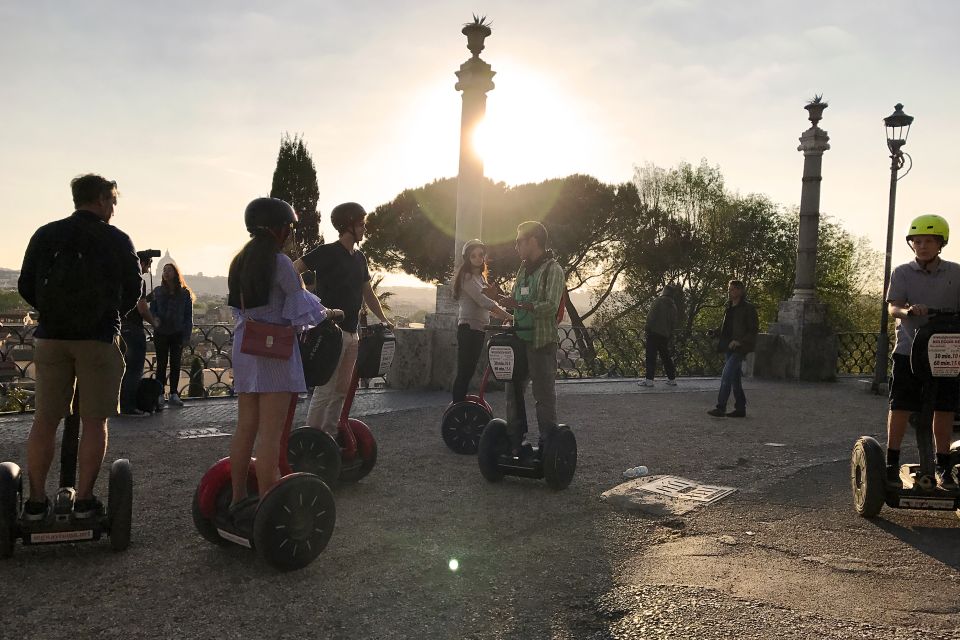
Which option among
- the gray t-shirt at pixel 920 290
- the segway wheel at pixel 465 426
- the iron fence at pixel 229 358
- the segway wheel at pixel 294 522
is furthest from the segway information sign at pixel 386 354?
the gray t-shirt at pixel 920 290

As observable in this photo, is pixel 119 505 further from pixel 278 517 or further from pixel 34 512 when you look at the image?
pixel 278 517

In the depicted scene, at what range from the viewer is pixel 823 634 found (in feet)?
9.18

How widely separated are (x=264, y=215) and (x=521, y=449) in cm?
244

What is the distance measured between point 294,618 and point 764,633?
1.74 meters

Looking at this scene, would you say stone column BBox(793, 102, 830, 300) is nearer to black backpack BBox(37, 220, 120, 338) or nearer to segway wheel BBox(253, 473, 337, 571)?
segway wheel BBox(253, 473, 337, 571)

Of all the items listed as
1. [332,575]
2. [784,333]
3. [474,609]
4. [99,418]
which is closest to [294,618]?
[332,575]

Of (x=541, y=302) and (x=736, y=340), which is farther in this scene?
(x=736, y=340)

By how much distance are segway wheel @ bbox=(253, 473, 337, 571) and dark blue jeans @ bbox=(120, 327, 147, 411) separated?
15.9 ft

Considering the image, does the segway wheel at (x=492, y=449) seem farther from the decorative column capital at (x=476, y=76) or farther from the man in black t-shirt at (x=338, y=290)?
the decorative column capital at (x=476, y=76)

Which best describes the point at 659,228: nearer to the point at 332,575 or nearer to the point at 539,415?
the point at 539,415

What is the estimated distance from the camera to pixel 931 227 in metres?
4.33

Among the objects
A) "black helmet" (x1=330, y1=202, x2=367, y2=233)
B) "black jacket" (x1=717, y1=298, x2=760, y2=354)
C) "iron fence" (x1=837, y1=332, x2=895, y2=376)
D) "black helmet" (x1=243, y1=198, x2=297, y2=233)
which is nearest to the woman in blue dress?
"black helmet" (x1=243, y1=198, x2=297, y2=233)

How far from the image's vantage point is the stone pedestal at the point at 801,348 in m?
13.3

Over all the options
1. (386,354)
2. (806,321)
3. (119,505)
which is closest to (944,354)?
(386,354)
